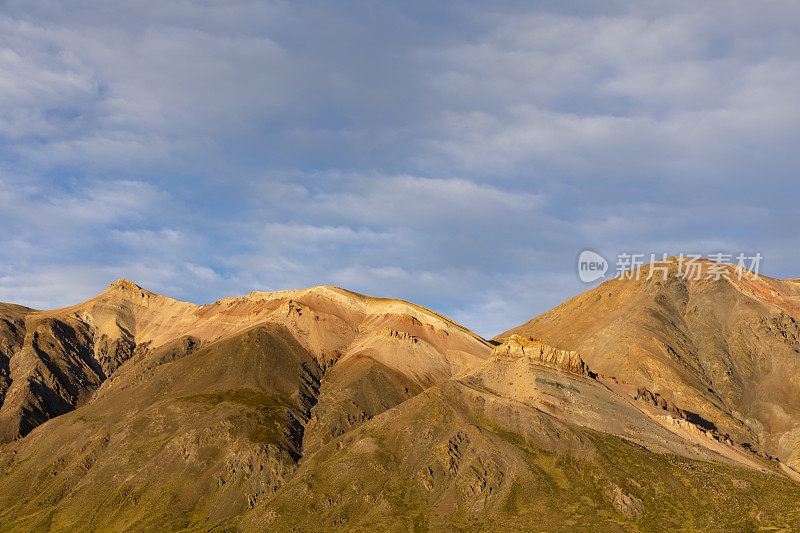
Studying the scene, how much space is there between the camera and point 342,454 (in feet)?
603

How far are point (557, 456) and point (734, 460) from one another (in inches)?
1971

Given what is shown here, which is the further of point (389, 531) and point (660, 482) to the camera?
point (660, 482)

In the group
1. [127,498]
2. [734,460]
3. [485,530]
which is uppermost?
[734,460]

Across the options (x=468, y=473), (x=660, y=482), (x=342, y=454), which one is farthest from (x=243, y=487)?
(x=660, y=482)

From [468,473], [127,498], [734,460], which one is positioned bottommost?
[127,498]

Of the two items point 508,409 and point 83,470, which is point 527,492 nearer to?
point 508,409

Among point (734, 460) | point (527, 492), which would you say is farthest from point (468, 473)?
point (734, 460)

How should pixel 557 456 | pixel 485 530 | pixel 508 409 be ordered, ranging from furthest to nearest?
pixel 508 409 < pixel 557 456 < pixel 485 530

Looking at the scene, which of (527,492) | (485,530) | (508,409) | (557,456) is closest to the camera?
(485,530)

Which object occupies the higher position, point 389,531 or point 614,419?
point 614,419

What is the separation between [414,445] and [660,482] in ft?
198

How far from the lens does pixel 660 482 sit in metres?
162

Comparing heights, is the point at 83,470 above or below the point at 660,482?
below

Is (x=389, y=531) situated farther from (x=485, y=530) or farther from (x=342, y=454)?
(x=342, y=454)
